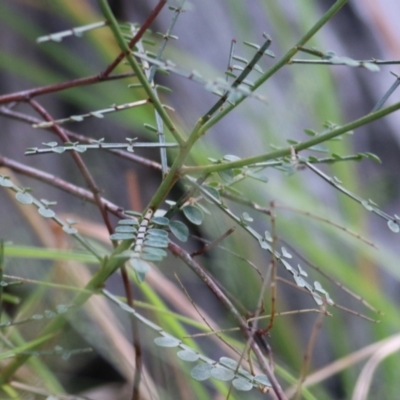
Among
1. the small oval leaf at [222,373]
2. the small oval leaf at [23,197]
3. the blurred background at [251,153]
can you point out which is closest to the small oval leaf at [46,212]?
the small oval leaf at [23,197]

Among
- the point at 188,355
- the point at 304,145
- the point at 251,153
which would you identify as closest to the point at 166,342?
the point at 188,355

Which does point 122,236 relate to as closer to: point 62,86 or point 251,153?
point 62,86

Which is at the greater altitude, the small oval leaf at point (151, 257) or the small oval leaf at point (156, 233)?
the small oval leaf at point (156, 233)

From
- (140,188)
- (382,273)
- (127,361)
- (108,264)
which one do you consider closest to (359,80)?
(382,273)

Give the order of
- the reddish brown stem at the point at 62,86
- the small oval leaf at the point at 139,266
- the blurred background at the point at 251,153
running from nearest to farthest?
the small oval leaf at the point at 139,266 → the reddish brown stem at the point at 62,86 → the blurred background at the point at 251,153

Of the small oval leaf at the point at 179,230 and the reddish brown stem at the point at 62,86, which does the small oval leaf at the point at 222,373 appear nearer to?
the small oval leaf at the point at 179,230

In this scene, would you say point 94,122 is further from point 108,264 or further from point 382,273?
point 108,264
